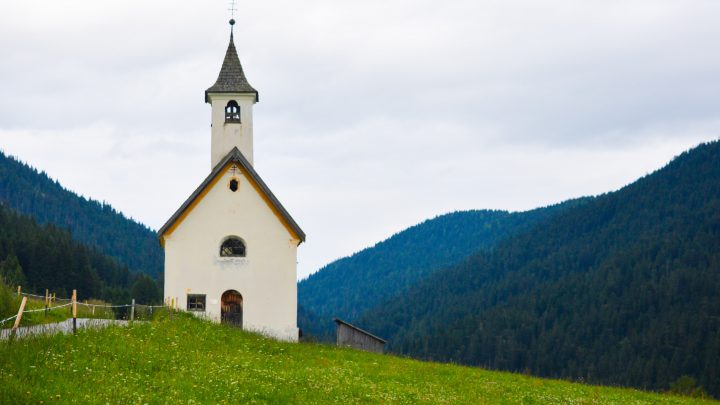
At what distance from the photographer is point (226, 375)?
25.8 m

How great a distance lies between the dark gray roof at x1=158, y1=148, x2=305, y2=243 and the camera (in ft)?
141

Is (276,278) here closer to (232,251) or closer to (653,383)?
(232,251)

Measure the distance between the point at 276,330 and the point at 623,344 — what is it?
165m

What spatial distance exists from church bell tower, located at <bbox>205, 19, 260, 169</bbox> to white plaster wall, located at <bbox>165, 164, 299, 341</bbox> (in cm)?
244

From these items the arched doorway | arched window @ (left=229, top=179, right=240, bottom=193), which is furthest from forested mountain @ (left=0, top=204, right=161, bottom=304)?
the arched doorway

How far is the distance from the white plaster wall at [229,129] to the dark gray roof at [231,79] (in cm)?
27

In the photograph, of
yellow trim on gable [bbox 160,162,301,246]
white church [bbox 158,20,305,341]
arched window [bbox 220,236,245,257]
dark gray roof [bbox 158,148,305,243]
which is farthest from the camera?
arched window [bbox 220,236,245,257]

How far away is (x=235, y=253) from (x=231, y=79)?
847cm

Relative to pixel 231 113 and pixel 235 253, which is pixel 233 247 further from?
pixel 231 113

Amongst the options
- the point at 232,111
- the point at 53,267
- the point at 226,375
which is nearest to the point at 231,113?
the point at 232,111

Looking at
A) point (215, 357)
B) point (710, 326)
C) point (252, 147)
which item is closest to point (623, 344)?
point (710, 326)

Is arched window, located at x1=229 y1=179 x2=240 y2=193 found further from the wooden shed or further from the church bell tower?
the wooden shed

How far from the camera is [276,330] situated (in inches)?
1678

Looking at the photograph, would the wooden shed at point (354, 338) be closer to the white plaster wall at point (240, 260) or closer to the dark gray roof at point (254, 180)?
the white plaster wall at point (240, 260)
